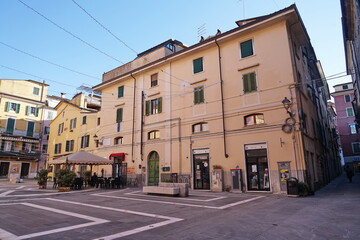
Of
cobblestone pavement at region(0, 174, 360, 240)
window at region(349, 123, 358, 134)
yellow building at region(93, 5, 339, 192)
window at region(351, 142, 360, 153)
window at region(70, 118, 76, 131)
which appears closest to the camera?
cobblestone pavement at region(0, 174, 360, 240)

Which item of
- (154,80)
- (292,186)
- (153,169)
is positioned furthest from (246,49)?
(153,169)

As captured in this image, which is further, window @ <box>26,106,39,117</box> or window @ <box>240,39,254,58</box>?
window @ <box>26,106,39,117</box>

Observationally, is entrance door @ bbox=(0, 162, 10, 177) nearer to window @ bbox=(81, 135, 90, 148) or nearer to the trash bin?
window @ bbox=(81, 135, 90, 148)

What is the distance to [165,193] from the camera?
1323 cm

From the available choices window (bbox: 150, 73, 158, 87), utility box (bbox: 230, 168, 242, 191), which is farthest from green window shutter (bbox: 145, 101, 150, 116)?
utility box (bbox: 230, 168, 242, 191)

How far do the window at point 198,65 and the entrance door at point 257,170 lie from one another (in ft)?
24.8

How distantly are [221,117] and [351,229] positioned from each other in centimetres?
1145

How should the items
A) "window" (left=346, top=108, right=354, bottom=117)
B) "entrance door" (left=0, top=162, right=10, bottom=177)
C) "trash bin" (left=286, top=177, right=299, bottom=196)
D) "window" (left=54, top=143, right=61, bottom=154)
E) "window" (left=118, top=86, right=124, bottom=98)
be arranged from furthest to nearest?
"window" (left=346, top=108, right=354, bottom=117) < "entrance door" (left=0, top=162, right=10, bottom=177) < "window" (left=54, top=143, right=61, bottom=154) < "window" (left=118, top=86, right=124, bottom=98) < "trash bin" (left=286, top=177, right=299, bottom=196)

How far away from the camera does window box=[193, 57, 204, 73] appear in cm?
1859

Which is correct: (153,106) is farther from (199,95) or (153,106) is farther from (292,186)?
(292,186)

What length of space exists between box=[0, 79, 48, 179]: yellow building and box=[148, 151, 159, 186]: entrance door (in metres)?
26.6

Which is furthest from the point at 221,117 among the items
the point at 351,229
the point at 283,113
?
the point at 351,229

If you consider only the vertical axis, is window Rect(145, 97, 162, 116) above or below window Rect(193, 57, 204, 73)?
below

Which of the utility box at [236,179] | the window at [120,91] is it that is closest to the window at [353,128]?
the utility box at [236,179]
